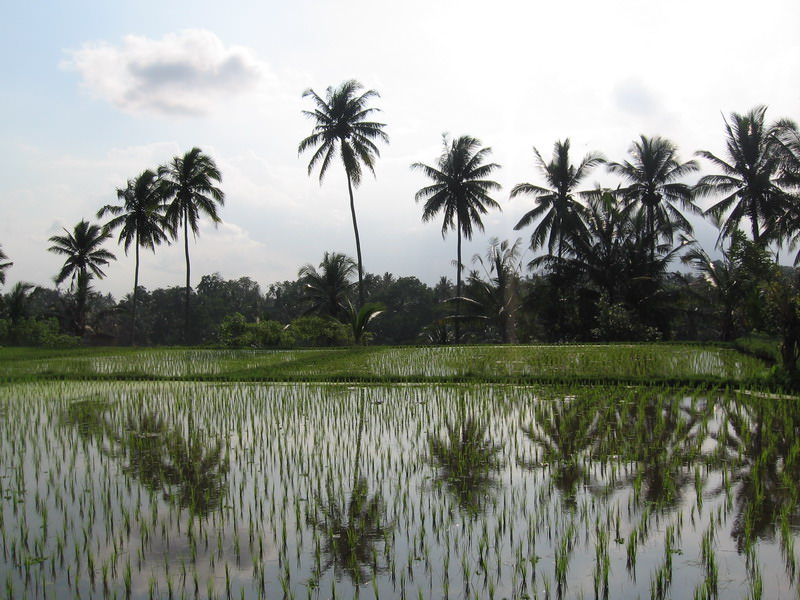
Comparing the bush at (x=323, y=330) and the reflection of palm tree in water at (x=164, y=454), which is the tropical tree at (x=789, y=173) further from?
the reflection of palm tree in water at (x=164, y=454)

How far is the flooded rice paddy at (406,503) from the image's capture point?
312cm

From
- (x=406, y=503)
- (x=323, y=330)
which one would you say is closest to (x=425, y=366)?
(x=406, y=503)

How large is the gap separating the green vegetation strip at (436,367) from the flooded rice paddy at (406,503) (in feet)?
8.65

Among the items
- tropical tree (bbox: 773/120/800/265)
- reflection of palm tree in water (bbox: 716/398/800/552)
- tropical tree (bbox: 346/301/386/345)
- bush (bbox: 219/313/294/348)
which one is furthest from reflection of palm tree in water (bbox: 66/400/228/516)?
tropical tree (bbox: 773/120/800/265)

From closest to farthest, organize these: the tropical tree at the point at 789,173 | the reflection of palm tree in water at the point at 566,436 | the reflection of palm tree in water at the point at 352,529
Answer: the reflection of palm tree in water at the point at 352,529, the reflection of palm tree in water at the point at 566,436, the tropical tree at the point at 789,173

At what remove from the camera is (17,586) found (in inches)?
122

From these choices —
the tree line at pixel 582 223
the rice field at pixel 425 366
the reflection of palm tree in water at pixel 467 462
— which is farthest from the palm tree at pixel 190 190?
the reflection of palm tree in water at pixel 467 462

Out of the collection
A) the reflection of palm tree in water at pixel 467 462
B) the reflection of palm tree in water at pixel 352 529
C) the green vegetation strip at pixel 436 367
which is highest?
the green vegetation strip at pixel 436 367

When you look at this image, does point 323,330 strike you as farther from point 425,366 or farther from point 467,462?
point 467,462

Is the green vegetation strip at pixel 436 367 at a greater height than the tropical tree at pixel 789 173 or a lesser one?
lesser

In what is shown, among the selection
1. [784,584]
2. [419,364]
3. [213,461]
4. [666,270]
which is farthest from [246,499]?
[666,270]

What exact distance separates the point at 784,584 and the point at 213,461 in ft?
13.4

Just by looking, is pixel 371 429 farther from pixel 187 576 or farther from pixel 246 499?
pixel 187 576

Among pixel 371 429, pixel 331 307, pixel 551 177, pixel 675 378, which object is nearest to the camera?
pixel 371 429
